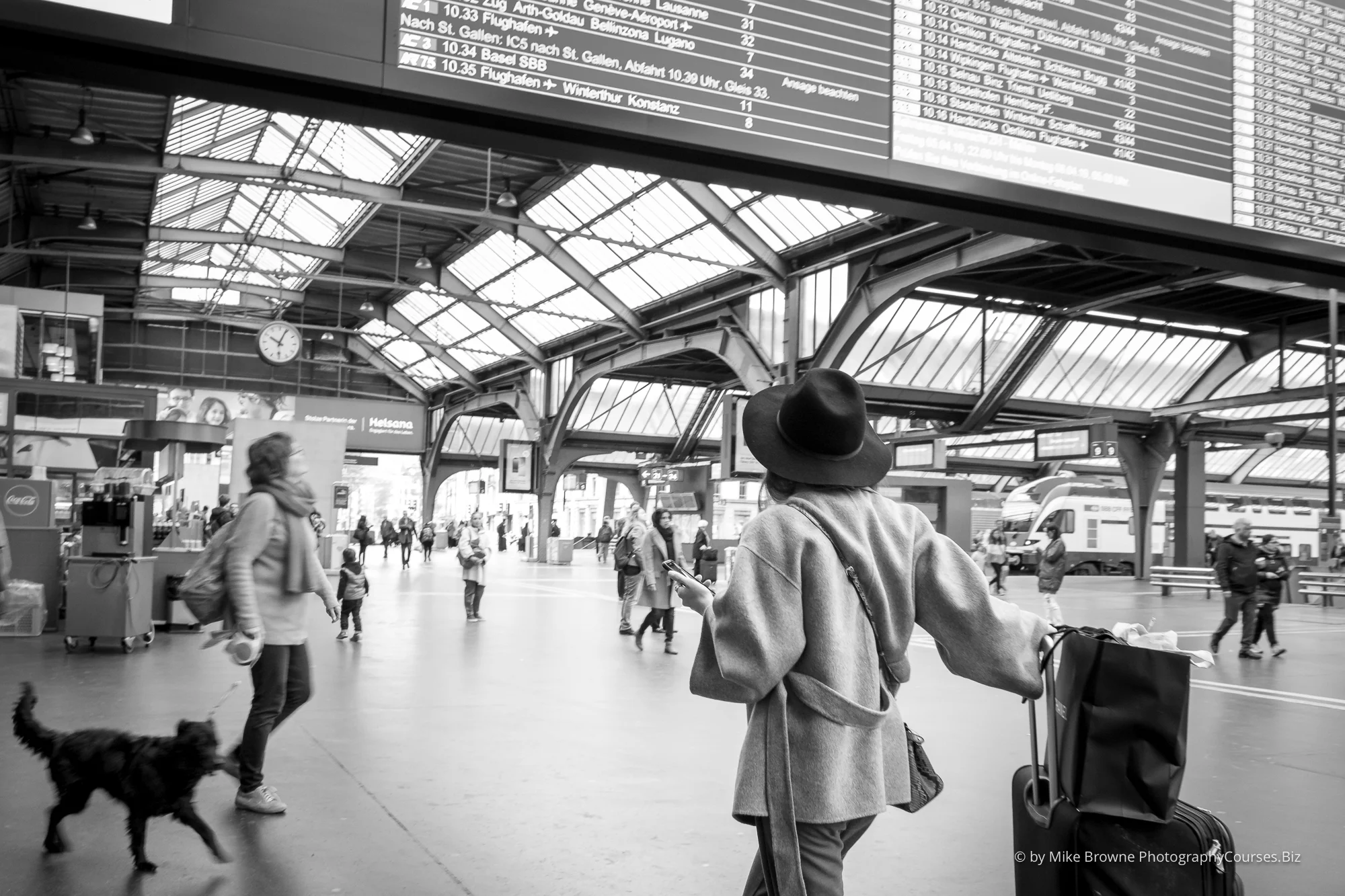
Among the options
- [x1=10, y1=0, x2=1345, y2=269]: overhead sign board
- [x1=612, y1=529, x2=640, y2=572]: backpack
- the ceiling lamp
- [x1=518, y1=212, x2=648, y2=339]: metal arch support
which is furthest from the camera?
A: [x1=518, y1=212, x2=648, y2=339]: metal arch support

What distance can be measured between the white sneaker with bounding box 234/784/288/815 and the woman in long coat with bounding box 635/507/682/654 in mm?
7590

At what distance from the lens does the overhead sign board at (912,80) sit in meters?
3.55

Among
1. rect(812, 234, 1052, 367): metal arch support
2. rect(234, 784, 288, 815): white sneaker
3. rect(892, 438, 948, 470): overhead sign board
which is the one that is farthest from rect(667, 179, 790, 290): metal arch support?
rect(234, 784, 288, 815): white sneaker

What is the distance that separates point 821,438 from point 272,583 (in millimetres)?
3340

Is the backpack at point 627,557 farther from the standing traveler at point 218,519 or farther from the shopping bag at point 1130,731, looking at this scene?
the shopping bag at point 1130,731

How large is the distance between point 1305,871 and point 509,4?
15.3 ft

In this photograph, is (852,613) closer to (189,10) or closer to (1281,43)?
(189,10)

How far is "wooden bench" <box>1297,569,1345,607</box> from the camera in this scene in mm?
24406

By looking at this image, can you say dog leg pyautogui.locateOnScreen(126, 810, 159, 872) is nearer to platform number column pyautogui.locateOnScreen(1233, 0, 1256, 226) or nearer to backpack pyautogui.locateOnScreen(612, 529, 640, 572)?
platform number column pyautogui.locateOnScreen(1233, 0, 1256, 226)

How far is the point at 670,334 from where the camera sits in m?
30.6

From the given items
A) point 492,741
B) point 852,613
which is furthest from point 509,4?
point 492,741

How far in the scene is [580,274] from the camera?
2972cm

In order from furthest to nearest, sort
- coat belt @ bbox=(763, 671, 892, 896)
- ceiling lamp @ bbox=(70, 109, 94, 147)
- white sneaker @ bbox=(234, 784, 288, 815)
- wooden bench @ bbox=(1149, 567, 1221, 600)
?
wooden bench @ bbox=(1149, 567, 1221, 600), ceiling lamp @ bbox=(70, 109, 94, 147), white sneaker @ bbox=(234, 784, 288, 815), coat belt @ bbox=(763, 671, 892, 896)

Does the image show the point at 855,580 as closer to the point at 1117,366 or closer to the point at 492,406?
the point at 1117,366
